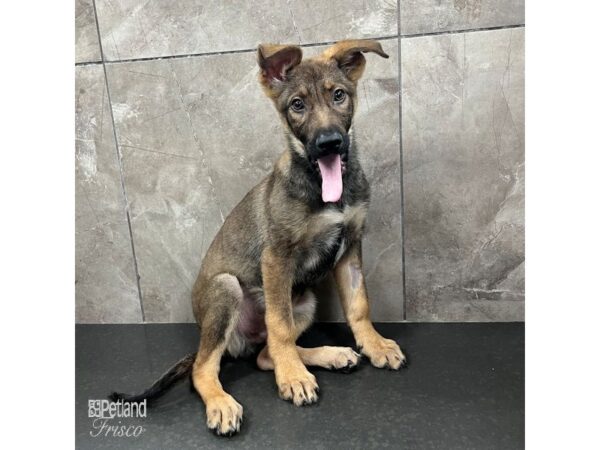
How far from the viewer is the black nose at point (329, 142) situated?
2.45 metres

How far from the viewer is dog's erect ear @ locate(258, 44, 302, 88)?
2.59 meters

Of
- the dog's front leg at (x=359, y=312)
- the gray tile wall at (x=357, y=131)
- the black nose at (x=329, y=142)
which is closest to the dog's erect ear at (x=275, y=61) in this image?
the black nose at (x=329, y=142)

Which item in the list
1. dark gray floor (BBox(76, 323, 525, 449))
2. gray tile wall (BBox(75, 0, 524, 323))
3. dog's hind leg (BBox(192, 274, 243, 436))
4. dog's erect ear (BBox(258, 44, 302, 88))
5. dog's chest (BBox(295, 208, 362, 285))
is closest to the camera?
dark gray floor (BBox(76, 323, 525, 449))

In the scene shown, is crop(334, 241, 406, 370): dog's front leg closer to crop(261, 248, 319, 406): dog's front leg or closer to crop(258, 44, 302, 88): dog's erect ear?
crop(261, 248, 319, 406): dog's front leg

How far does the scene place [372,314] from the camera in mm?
3738

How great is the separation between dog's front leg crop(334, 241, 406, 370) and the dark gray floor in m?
0.10

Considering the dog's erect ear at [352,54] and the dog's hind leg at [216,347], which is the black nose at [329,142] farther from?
the dog's hind leg at [216,347]

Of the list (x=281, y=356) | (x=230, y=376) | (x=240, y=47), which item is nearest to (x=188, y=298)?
(x=230, y=376)

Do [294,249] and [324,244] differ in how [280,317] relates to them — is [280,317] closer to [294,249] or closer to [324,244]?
[294,249]

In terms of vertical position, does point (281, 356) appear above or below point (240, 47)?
below

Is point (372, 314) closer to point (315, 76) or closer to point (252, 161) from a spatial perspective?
point (252, 161)

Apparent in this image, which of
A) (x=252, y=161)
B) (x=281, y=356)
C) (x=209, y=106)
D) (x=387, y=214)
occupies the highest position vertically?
(x=209, y=106)

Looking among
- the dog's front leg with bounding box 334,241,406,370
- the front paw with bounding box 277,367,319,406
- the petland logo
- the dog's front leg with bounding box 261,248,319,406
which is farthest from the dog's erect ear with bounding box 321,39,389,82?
the petland logo

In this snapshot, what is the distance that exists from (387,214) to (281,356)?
142 cm
